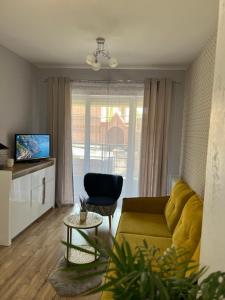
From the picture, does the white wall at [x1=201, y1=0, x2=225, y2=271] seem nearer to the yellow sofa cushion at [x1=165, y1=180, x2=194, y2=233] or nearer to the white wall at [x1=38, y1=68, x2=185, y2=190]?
the yellow sofa cushion at [x1=165, y1=180, x2=194, y2=233]

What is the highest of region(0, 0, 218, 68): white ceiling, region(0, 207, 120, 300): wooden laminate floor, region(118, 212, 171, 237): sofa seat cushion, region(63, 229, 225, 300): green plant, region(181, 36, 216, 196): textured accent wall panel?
region(0, 0, 218, 68): white ceiling

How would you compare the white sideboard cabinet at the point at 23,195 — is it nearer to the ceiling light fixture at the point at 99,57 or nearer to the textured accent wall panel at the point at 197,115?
the ceiling light fixture at the point at 99,57

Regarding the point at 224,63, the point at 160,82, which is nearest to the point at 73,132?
the point at 160,82

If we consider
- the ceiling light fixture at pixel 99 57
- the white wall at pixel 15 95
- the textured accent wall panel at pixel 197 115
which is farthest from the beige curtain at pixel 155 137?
the white wall at pixel 15 95

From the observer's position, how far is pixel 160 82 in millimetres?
4312

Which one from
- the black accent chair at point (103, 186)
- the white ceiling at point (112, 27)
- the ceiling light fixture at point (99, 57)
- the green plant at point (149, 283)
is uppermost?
the white ceiling at point (112, 27)

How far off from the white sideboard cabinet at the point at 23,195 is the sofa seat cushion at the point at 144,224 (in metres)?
1.34

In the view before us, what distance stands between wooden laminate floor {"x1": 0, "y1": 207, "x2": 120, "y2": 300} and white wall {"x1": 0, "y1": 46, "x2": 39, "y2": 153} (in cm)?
143

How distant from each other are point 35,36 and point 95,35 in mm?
770

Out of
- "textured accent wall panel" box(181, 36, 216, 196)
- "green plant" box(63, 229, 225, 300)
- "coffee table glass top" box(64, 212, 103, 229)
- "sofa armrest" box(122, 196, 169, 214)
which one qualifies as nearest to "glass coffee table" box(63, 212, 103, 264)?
"coffee table glass top" box(64, 212, 103, 229)

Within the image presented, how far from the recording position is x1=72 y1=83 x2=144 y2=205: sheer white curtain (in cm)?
453

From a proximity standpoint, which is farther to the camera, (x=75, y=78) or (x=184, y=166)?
(x=75, y=78)

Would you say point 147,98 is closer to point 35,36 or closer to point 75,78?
point 75,78

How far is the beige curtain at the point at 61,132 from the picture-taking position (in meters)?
4.52
